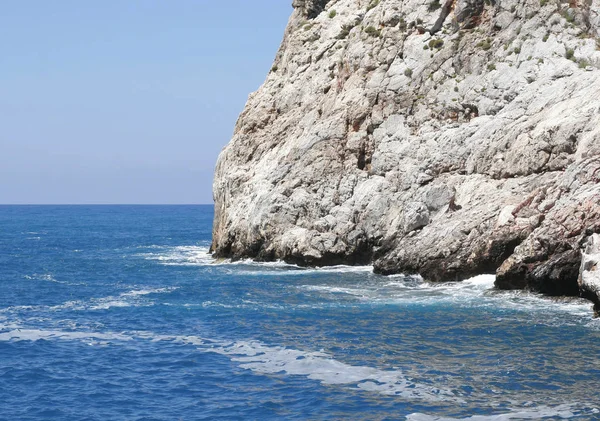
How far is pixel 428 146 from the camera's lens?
196ft

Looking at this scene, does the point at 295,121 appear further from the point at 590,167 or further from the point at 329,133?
the point at 590,167

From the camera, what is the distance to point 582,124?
48750 millimetres

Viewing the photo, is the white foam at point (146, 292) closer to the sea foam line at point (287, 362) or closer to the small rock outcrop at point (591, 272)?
the sea foam line at point (287, 362)

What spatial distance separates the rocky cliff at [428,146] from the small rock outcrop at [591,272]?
8.53 feet

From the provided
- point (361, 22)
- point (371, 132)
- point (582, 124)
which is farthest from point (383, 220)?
point (361, 22)

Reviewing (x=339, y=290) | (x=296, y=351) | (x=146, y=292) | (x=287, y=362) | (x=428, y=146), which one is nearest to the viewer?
(x=287, y=362)

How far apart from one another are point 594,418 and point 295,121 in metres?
54.4

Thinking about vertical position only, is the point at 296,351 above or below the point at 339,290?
below

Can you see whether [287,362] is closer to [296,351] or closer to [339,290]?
[296,351]

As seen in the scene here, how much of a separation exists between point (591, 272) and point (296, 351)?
15.0m

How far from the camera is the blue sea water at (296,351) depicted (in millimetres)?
23922

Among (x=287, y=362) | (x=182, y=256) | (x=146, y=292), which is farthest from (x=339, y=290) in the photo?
(x=182, y=256)

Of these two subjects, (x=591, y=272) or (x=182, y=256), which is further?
(x=182, y=256)

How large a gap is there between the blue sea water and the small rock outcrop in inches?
40.1
